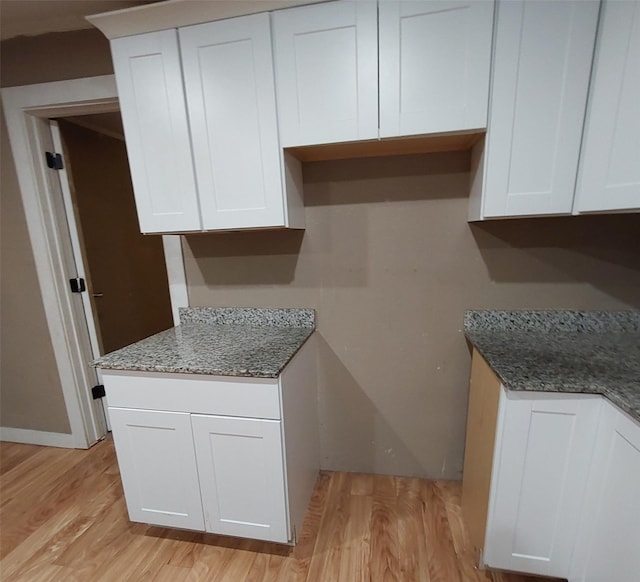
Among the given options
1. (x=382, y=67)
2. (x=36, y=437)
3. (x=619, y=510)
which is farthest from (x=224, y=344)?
(x=36, y=437)

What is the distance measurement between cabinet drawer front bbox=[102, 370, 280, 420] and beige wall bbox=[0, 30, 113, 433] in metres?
1.20

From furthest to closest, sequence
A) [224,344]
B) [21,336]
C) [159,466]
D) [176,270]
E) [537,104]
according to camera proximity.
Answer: [21,336] → [176,270] → [224,344] → [159,466] → [537,104]

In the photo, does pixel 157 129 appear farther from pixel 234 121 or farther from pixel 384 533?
pixel 384 533

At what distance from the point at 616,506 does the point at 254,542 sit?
4.63 feet

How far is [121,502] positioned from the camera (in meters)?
1.71

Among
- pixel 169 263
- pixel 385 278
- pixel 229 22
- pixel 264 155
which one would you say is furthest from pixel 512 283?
pixel 169 263

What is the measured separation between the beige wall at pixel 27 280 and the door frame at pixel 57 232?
53 millimetres

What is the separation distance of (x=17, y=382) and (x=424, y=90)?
2.99 meters

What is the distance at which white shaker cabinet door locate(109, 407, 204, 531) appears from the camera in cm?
131

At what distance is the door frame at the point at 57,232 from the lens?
5.46 ft

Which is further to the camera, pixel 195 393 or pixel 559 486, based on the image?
pixel 195 393

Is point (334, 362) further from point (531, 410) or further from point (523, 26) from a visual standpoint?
point (523, 26)

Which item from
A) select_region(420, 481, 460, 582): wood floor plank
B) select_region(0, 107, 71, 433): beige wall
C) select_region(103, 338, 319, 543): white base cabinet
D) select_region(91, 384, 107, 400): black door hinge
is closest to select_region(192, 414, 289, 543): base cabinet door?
select_region(103, 338, 319, 543): white base cabinet

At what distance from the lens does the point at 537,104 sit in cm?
108
